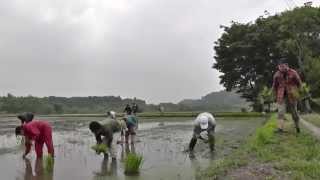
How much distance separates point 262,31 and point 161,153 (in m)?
33.1

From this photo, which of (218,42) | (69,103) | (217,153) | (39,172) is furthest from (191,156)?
(69,103)

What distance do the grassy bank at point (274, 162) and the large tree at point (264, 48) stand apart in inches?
983

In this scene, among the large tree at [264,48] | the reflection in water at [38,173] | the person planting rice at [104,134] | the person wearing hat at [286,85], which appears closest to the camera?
the reflection in water at [38,173]

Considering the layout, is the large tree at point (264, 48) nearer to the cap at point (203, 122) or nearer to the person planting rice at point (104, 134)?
the cap at point (203, 122)

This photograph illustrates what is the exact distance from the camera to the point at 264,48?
4662 centimetres

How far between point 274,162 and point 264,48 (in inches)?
1495

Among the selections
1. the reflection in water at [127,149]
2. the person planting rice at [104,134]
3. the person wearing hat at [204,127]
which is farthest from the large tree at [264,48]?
the person planting rice at [104,134]

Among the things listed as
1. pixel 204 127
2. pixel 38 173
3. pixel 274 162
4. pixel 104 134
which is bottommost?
pixel 38 173

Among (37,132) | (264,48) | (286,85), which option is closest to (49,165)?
(37,132)

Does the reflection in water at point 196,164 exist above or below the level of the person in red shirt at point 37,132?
below

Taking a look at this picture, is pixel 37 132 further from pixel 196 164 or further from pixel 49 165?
pixel 196 164

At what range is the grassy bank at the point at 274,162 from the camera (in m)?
8.34

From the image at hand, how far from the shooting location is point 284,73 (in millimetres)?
14008

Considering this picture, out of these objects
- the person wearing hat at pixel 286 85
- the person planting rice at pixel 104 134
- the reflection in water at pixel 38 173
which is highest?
the person wearing hat at pixel 286 85
